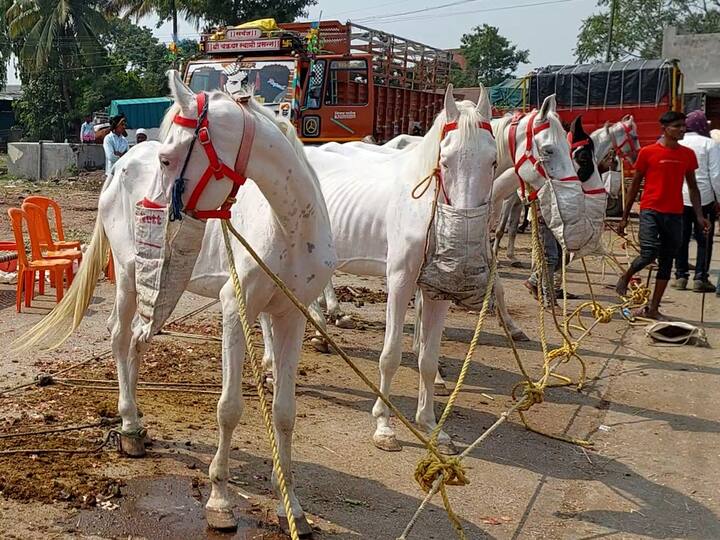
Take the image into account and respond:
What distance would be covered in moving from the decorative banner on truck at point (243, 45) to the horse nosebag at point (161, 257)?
10336 mm

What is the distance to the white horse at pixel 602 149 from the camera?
37.2 ft

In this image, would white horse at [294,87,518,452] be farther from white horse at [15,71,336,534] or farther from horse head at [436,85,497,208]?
white horse at [15,71,336,534]

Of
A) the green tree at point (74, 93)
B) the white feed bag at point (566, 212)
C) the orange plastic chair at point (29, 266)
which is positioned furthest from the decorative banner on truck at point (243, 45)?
the green tree at point (74, 93)

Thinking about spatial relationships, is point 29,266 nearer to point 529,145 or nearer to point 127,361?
point 127,361

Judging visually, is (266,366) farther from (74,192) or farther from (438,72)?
(74,192)

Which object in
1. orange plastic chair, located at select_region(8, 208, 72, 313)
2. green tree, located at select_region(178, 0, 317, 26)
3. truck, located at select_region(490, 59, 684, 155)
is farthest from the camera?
green tree, located at select_region(178, 0, 317, 26)

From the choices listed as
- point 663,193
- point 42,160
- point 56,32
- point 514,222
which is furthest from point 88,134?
point 663,193

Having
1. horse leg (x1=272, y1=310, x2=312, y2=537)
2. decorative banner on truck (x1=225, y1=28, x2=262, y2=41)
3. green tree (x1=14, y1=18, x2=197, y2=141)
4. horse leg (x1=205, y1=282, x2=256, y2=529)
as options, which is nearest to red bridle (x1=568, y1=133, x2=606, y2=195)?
horse leg (x1=272, y1=310, x2=312, y2=537)

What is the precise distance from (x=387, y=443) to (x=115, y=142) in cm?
956

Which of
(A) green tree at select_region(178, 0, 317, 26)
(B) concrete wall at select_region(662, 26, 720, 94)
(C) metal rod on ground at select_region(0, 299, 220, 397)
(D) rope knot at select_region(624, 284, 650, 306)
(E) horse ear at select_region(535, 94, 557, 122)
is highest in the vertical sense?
(A) green tree at select_region(178, 0, 317, 26)

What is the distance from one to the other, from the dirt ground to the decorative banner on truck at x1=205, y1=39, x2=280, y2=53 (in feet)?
22.3

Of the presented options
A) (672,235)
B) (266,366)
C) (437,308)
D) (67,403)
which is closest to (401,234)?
(437,308)

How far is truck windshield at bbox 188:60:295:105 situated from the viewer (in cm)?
1284

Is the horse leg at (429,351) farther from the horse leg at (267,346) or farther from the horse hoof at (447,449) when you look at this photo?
the horse leg at (267,346)
